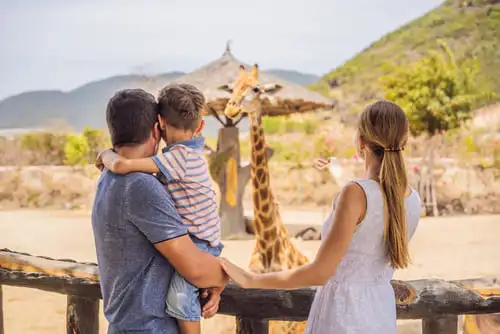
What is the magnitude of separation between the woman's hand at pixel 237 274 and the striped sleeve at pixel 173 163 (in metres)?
0.22

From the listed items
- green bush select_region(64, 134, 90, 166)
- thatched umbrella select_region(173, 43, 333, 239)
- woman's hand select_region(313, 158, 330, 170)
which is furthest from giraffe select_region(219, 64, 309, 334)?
green bush select_region(64, 134, 90, 166)

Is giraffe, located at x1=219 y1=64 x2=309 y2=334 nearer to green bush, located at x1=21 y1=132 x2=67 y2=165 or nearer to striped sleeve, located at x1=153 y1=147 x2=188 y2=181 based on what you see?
striped sleeve, located at x1=153 y1=147 x2=188 y2=181

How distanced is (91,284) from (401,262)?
3.19ft

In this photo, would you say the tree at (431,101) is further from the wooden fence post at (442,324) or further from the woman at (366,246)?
the woman at (366,246)

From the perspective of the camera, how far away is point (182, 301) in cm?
135

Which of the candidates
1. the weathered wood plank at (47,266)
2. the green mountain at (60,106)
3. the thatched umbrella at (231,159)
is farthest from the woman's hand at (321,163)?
the green mountain at (60,106)

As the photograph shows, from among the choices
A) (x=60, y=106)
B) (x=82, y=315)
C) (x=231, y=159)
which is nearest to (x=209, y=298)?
(x=82, y=315)

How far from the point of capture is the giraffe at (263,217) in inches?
150

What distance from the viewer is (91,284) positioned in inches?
77.4

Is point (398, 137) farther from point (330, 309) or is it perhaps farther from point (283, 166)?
point (283, 166)

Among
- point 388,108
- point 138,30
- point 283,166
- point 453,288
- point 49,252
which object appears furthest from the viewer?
point 138,30

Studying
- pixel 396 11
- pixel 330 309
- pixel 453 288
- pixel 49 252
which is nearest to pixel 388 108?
pixel 330 309

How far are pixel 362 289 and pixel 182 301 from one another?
17.3 inches

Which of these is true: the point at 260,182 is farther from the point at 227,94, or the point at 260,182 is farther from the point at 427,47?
the point at 427,47
